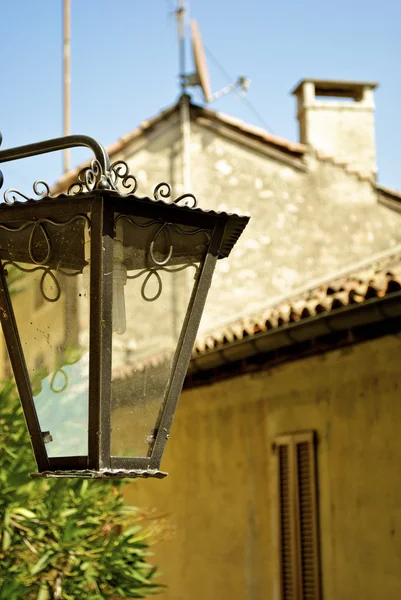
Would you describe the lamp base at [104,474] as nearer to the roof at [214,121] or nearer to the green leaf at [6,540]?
the green leaf at [6,540]

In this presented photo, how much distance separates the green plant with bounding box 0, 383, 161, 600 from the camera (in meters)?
6.20

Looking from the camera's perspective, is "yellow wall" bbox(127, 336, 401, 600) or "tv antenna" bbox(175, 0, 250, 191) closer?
"yellow wall" bbox(127, 336, 401, 600)

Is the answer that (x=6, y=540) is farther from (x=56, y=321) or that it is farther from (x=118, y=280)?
(x=118, y=280)

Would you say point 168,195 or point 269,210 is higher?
point 269,210

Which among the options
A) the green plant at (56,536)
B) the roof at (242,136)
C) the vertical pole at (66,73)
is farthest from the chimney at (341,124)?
the green plant at (56,536)

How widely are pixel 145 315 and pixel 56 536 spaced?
3.61m

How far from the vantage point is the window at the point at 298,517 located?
7.73 m

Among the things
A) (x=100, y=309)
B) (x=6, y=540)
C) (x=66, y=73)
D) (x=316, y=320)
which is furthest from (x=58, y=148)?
(x=66, y=73)

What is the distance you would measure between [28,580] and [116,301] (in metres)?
3.70

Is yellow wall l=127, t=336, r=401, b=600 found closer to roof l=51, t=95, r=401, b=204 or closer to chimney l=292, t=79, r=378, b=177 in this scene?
roof l=51, t=95, r=401, b=204

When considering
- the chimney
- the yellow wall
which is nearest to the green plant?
the yellow wall

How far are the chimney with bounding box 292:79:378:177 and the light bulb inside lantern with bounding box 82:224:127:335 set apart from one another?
1246 centimetres

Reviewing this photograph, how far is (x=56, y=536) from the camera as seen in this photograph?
20.7ft

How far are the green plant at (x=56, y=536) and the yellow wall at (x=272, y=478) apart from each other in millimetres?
1367
